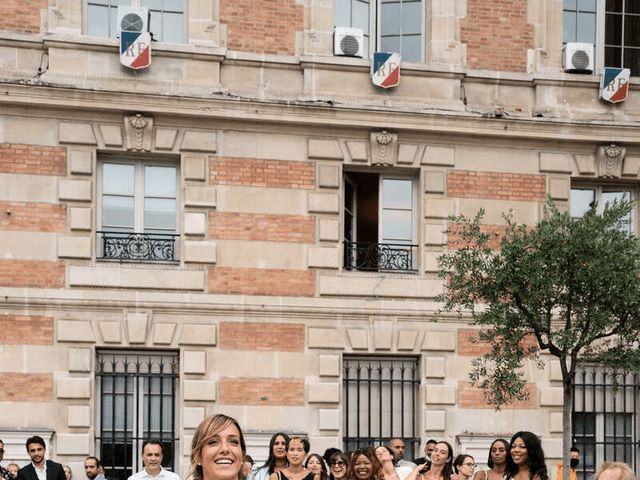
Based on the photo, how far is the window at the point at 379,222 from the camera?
21734mm

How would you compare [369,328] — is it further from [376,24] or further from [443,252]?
[376,24]

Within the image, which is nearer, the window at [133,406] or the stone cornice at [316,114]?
the stone cornice at [316,114]

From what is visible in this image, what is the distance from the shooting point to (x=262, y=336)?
20781 mm

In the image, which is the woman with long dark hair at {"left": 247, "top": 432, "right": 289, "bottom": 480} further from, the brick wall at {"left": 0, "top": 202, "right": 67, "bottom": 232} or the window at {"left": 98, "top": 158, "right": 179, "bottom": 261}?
the brick wall at {"left": 0, "top": 202, "right": 67, "bottom": 232}

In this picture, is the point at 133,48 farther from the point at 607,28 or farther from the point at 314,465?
the point at 314,465

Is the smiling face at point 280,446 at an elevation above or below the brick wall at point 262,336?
below

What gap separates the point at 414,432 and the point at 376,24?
6.11 metres

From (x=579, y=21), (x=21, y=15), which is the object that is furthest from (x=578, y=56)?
(x=21, y=15)

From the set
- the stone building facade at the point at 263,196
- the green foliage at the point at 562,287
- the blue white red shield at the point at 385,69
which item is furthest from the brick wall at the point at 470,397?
the blue white red shield at the point at 385,69

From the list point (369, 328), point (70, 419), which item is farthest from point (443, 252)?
point (70, 419)

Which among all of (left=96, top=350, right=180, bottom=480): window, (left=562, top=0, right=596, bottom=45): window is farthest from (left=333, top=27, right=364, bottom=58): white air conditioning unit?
(left=96, top=350, right=180, bottom=480): window

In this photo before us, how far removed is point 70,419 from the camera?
20031mm

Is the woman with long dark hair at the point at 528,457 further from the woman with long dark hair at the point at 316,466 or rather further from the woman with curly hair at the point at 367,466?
the woman with long dark hair at the point at 316,466

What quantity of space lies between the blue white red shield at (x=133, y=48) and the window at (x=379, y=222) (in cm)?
354
